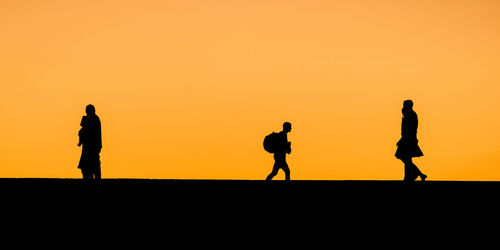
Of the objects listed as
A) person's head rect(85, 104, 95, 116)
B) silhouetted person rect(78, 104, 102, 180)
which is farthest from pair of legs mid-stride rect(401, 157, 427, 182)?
person's head rect(85, 104, 95, 116)

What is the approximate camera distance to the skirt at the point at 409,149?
796 inches

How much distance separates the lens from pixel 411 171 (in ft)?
66.8

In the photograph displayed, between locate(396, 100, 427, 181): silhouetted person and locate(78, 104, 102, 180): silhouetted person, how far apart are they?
20.7 ft

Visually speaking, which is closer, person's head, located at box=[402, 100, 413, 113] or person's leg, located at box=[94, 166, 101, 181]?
person's head, located at box=[402, 100, 413, 113]

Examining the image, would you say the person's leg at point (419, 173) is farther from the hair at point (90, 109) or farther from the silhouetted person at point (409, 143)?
the hair at point (90, 109)

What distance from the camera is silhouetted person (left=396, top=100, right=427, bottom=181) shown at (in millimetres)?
20156

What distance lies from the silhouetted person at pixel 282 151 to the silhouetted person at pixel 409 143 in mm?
2562

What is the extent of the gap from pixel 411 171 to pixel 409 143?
23.5 inches
